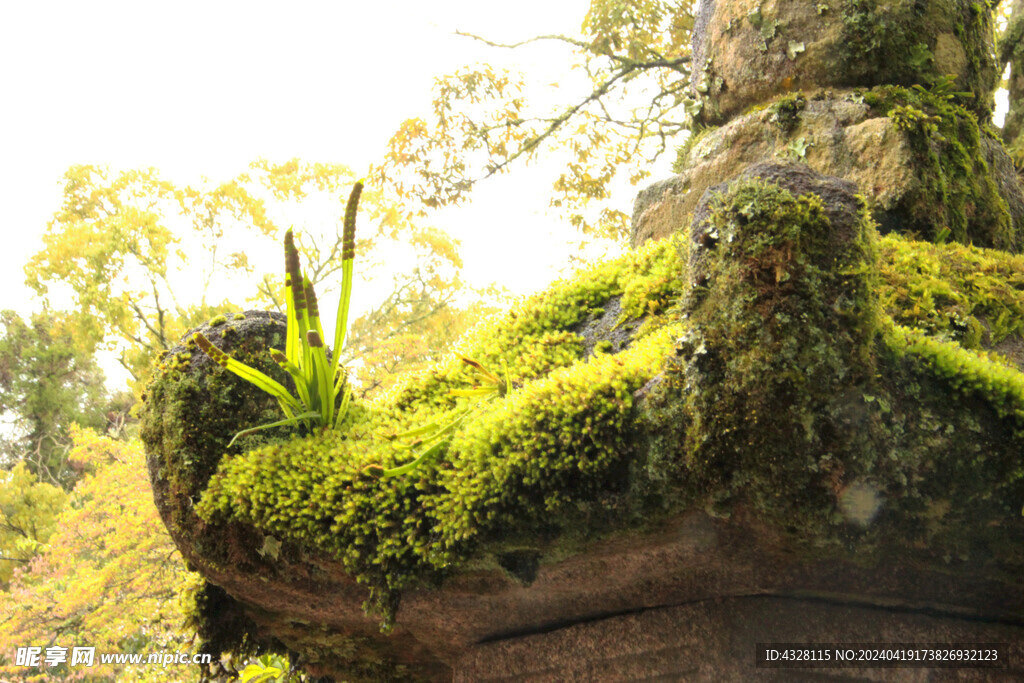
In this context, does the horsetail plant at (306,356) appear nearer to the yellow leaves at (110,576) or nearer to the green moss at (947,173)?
the green moss at (947,173)

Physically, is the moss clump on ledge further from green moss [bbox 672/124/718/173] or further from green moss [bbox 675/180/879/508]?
green moss [bbox 672/124/718/173]

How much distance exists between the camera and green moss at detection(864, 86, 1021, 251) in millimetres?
2564

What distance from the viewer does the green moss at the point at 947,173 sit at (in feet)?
8.41

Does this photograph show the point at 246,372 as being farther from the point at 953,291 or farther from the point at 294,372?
the point at 953,291

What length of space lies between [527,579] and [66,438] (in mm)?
16783

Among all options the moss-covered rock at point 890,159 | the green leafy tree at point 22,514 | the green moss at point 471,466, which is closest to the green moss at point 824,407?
the green moss at point 471,466

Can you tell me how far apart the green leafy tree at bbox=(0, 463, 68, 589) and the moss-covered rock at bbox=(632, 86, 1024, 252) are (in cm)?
1285

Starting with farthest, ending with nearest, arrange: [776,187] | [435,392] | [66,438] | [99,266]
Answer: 1. [66,438]
2. [99,266]
3. [435,392]
4. [776,187]

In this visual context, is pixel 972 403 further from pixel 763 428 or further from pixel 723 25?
pixel 723 25

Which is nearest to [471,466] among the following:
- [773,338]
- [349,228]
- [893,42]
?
[773,338]

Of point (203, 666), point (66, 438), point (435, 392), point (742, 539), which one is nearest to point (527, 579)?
point (742, 539)

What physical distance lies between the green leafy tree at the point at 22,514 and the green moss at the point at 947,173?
13.6m

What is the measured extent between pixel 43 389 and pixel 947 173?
60.7 feet

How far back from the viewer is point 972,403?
1.57 m
